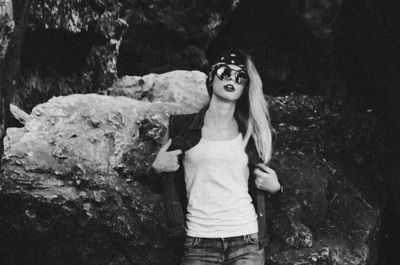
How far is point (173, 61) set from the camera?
26.5 ft

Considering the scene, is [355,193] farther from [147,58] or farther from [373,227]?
[147,58]

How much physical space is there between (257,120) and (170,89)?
158 cm

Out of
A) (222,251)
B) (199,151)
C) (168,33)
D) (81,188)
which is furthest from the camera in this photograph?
(168,33)

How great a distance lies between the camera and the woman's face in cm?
371

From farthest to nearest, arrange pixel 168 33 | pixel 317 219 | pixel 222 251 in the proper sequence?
1. pixel 168 33
2. pixel 317 219
3. pixel 222 251

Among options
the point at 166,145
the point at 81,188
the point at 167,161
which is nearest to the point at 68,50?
the point at 81,188

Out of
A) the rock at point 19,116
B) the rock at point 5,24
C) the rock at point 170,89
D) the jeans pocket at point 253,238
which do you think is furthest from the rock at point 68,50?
the jeans pocket at point 253,238

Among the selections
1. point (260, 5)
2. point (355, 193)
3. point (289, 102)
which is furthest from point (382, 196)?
point (260, 5)

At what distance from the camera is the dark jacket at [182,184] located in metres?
3.56

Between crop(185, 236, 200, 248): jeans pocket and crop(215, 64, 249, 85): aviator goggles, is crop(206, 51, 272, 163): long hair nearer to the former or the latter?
crop(215, 64, 249, 85): aviator goggles

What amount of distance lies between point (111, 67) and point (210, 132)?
3.18 metres

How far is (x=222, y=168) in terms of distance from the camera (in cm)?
350

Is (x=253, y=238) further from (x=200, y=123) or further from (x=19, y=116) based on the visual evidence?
(x=19, y=116)

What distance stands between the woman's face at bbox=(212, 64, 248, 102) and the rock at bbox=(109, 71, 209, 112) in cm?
111
